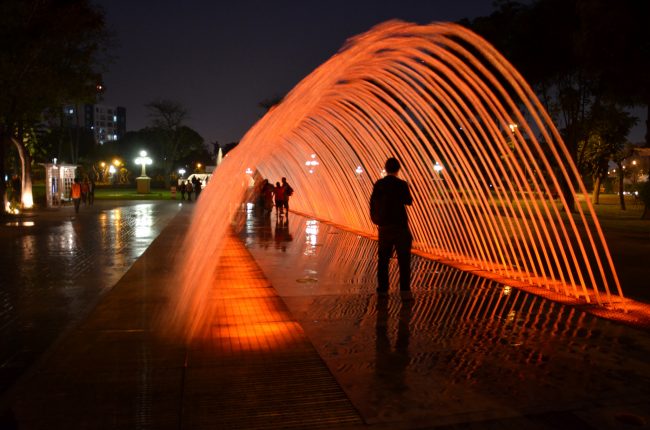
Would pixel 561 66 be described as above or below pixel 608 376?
above

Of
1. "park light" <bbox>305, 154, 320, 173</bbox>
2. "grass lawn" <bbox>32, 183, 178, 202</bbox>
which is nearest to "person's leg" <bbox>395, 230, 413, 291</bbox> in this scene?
"park light" <bbox>305, 154, 320, 173</bbox>

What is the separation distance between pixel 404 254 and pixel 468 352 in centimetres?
252

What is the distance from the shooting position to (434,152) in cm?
1219

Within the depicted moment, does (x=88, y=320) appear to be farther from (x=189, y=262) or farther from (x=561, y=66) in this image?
(x=561, y=66)

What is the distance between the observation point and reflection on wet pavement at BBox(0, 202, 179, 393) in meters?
6.27

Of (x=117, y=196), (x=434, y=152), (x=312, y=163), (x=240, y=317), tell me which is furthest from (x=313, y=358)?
(x=117, y=196)

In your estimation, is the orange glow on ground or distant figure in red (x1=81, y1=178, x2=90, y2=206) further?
distant figure in red (x1=81, y1=178, x2=90, y2=206)

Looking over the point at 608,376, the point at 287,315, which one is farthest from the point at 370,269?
the point at 608,376

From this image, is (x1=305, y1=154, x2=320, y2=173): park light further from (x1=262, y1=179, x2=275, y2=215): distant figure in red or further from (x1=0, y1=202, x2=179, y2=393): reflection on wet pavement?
(x1=0, y1=202, x2=179, y2=393): reflection on wet pavement

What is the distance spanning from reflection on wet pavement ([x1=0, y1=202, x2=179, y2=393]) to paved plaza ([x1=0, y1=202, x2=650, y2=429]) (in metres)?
0.05

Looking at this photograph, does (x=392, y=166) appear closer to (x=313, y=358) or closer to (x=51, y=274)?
(x=313, y=358)

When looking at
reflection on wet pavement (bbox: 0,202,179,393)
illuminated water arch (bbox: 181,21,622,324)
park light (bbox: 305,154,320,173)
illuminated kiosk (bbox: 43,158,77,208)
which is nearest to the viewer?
reflection on wet pavement (bbox: 0,202,179,393)

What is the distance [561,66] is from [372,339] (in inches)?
Result: 890

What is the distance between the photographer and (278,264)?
11.4 metres
